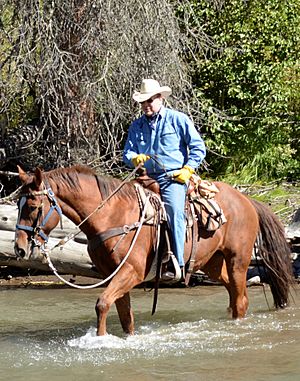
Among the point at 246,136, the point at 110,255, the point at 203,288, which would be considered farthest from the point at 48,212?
the point at 246,136

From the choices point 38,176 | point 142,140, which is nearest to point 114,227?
point 38,176

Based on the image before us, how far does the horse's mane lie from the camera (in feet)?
26.8

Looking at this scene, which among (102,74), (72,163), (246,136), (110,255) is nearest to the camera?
(110,255)

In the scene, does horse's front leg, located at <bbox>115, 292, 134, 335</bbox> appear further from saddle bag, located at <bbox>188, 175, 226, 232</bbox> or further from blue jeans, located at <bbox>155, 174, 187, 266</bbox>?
saddle bag, located at <bbox>188, 175, 226, 232</bbox>

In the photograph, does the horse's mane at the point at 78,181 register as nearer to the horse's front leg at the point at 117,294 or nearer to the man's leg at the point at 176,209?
the man's leg at the point at 176,209

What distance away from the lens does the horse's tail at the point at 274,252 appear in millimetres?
10023

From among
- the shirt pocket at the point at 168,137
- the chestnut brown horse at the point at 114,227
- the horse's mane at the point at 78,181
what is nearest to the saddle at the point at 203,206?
the chestnut brown horse at the point at 114,227

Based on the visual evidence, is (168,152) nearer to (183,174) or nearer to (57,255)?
(183,174)

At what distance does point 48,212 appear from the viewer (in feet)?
26.2

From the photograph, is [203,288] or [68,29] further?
[68,29]

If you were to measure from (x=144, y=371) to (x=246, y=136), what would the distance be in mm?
9234

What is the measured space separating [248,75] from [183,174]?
804 centimetres

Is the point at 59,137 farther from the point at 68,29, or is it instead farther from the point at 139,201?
the point at 139,201

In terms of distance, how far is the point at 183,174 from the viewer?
27.9ft
